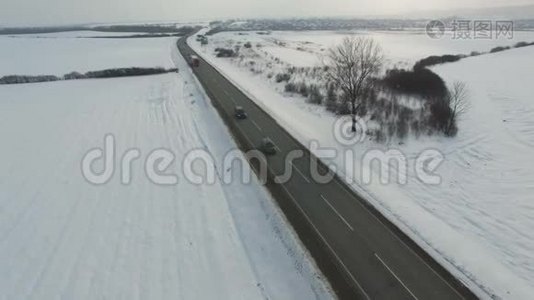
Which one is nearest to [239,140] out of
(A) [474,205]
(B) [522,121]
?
(A) [474,205]

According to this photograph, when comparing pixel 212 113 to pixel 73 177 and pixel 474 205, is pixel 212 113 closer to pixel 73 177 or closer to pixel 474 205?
pixel 73 177

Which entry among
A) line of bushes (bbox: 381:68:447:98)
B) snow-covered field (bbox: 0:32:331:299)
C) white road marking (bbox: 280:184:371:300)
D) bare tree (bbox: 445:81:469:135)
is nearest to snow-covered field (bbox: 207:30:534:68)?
line of bushes (bbox: 381:68:447:98)

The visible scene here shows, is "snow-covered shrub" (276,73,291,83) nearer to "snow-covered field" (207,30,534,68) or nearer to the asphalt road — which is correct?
"snow-covered field" (207,30,534,68)

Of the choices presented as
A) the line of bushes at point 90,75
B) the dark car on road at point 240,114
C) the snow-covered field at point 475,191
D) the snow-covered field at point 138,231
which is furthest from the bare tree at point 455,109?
the line of bushes at point 90,75

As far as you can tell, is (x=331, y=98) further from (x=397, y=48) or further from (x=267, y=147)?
(x=397, y=48)

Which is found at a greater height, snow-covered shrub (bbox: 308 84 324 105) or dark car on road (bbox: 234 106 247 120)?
snow-covered shrub (bbox: 308 84 324 105)

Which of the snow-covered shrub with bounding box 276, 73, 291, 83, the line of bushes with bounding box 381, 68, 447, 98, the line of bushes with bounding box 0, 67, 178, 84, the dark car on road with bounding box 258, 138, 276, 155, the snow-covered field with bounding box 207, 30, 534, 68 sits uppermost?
the snow-covered field with bounding box 207, 30, 534, 68
